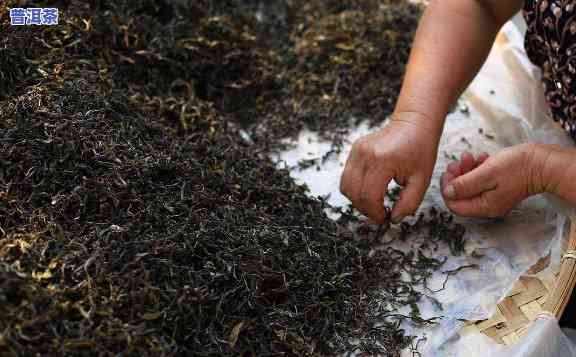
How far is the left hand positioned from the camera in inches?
49.6

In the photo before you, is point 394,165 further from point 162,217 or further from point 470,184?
point 162,217

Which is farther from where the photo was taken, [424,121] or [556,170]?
[424,121]

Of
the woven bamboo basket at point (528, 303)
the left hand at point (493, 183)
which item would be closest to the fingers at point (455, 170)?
the left hand at point (493, 183)

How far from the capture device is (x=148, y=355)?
0.99m

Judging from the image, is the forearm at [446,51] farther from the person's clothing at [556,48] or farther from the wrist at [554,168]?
the wrist at [554,168]

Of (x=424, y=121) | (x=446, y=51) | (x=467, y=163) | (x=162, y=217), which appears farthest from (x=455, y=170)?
(x=162, y=217)

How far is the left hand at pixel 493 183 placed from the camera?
4.14 ft

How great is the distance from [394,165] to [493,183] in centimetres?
21

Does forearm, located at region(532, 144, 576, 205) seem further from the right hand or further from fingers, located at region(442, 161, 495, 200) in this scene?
the right hand

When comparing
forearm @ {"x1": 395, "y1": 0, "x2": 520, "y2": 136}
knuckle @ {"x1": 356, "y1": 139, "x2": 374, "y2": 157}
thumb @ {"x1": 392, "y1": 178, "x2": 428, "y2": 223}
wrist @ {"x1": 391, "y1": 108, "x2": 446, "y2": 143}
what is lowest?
thumb @ {"x1": 392, "y1": 178, "x2": 428, "y2": 223}

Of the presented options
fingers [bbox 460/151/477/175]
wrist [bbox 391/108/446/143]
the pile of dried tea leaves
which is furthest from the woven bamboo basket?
wrist [bbox 391/108/446/143]

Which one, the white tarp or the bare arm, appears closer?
the white tarp

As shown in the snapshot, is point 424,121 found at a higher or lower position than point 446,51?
lower

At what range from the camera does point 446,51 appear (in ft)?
4.62
